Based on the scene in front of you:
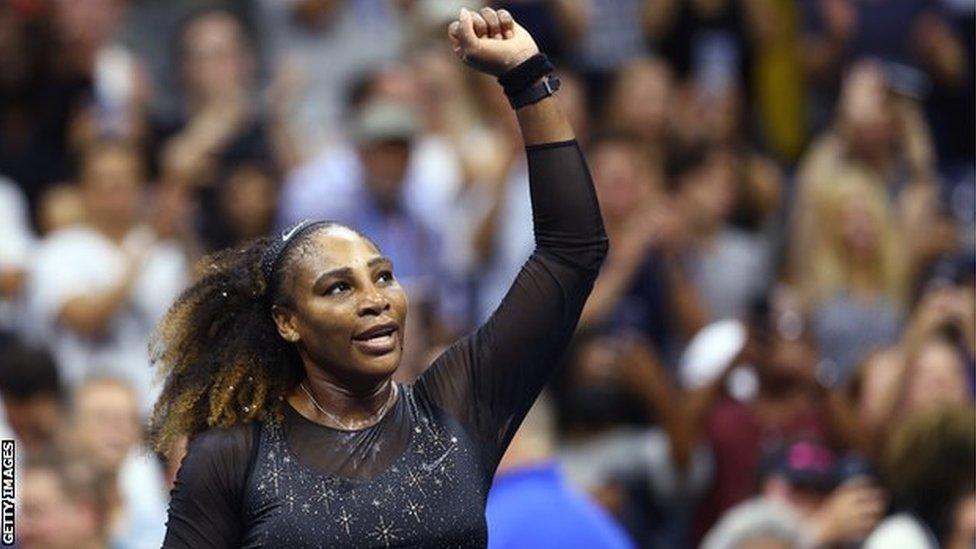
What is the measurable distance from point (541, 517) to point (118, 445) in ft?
5.69

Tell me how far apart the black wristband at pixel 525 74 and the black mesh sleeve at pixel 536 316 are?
124 mm

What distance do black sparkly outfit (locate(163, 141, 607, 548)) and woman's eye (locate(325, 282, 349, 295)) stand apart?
258 mm

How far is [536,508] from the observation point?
20.3ft

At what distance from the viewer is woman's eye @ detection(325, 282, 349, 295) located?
395cm

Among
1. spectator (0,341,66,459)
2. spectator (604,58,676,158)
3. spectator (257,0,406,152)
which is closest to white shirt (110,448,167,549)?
spectator (0,341,66,459)

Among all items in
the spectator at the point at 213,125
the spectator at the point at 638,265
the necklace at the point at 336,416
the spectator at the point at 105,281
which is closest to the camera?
the necklace at the point at 336,416

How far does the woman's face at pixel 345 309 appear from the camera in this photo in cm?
392

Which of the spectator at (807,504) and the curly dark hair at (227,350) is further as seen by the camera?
the spectator at (807,504)

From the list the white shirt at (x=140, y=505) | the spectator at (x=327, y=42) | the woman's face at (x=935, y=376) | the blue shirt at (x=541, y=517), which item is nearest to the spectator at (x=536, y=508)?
the blue shirt at (x=541, y=517)

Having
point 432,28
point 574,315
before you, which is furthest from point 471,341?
point 432,28

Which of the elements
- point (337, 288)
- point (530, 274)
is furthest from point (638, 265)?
point (337, 288)

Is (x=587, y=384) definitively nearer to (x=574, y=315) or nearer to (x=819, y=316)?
(x=819, y=316)

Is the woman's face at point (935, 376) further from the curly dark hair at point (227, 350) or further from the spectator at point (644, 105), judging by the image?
the curly dark hair at point (227, 350)

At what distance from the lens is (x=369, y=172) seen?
918cm
